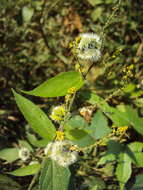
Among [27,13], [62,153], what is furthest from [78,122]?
[27,13]

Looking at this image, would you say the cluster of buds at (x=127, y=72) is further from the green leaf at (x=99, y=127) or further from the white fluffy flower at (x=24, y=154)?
the white fluffy flower at (x=24, y=154)

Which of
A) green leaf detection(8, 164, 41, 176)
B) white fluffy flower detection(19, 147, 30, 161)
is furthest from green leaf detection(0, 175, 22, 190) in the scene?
white fluffy flower detection(19, 147, 30, 161)

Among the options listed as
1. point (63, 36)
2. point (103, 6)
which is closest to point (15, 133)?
point (63, 36)

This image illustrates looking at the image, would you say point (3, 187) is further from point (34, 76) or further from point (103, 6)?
point (103, 6)

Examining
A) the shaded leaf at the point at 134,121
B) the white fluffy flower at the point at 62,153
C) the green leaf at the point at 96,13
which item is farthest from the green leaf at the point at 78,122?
the green leaf at the point at 96,13

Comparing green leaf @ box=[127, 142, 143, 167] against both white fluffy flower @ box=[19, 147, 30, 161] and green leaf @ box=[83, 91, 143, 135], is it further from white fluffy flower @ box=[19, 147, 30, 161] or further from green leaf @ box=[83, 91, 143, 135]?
white fluffy flower @ box=[19, 147, 30, 161]

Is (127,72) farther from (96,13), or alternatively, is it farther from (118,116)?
(96,13)
